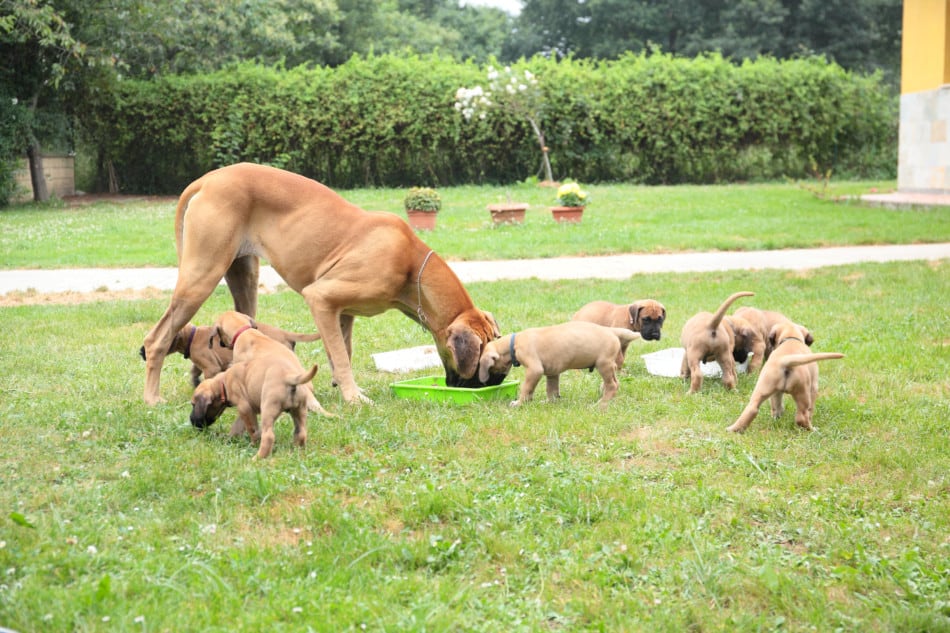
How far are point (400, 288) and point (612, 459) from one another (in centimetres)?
222

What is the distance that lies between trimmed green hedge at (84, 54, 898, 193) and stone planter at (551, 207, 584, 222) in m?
10.8

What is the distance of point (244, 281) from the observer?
7730mm

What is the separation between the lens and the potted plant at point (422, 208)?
56.9 feet

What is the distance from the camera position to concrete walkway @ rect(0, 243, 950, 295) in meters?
12.6

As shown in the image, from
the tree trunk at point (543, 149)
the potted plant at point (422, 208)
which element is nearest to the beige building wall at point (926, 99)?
the tree trunk at point (543, 149)

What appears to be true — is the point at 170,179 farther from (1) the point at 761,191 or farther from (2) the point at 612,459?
(2) the point at 612,459

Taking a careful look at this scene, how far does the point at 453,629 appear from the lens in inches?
141

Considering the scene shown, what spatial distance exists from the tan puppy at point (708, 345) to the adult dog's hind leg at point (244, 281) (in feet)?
10.9

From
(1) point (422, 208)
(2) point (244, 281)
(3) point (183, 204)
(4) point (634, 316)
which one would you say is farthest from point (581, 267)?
(3) point (183, 204)

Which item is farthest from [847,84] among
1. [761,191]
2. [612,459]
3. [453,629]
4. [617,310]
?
[453,629]

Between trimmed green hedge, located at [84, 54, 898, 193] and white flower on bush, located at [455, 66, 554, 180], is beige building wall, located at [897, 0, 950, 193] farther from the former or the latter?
white flower on bush, located at [455, 66, 554, 180]

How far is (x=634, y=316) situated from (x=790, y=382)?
2.02 metres

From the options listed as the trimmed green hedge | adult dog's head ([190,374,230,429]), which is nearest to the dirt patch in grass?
adult dog's head ([190,374,230,429])

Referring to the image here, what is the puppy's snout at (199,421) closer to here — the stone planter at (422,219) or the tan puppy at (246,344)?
the tan puppy at (246,344)
